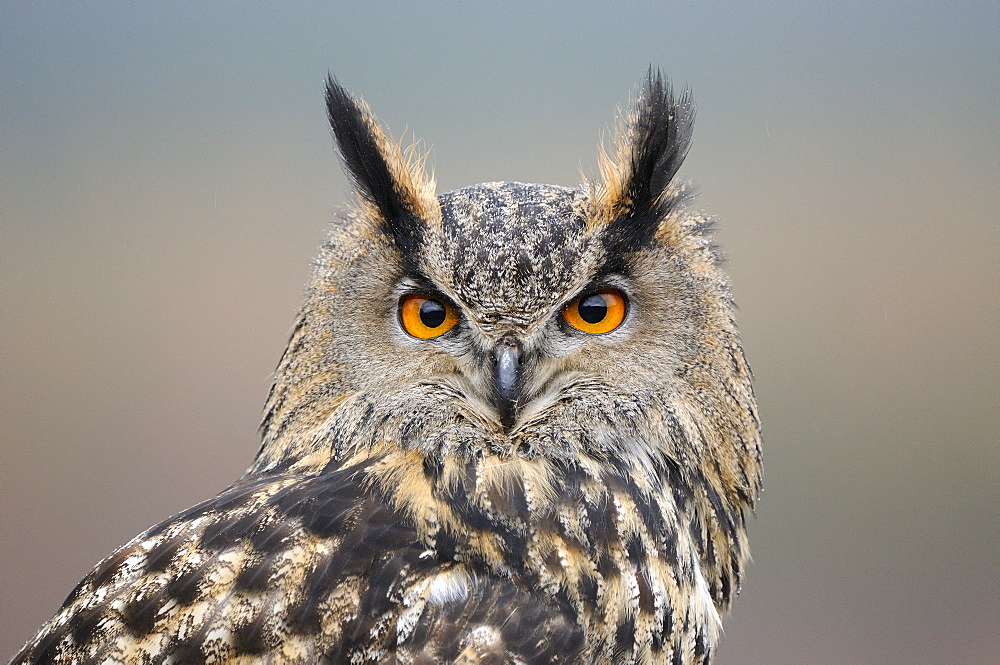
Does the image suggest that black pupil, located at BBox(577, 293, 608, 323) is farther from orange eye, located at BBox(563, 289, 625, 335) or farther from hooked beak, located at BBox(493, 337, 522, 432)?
hooked beak, located at BBox(493, 337, 522, 432)

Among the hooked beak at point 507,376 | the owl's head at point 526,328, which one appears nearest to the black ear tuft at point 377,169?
the owl's head at point 526,328

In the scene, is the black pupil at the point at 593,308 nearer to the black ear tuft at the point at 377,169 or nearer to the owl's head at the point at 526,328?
the owl's head at the point at 526,328

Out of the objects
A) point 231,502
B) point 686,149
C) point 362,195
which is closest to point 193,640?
point 231,502

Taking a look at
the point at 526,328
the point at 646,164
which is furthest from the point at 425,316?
the point at 646,164

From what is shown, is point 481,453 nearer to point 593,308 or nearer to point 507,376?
point 507,376

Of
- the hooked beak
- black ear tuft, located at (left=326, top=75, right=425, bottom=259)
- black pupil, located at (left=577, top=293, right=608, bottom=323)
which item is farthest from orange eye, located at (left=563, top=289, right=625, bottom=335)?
black ear tuft, located at (left=326, top=75, right=425, bottom=259)
